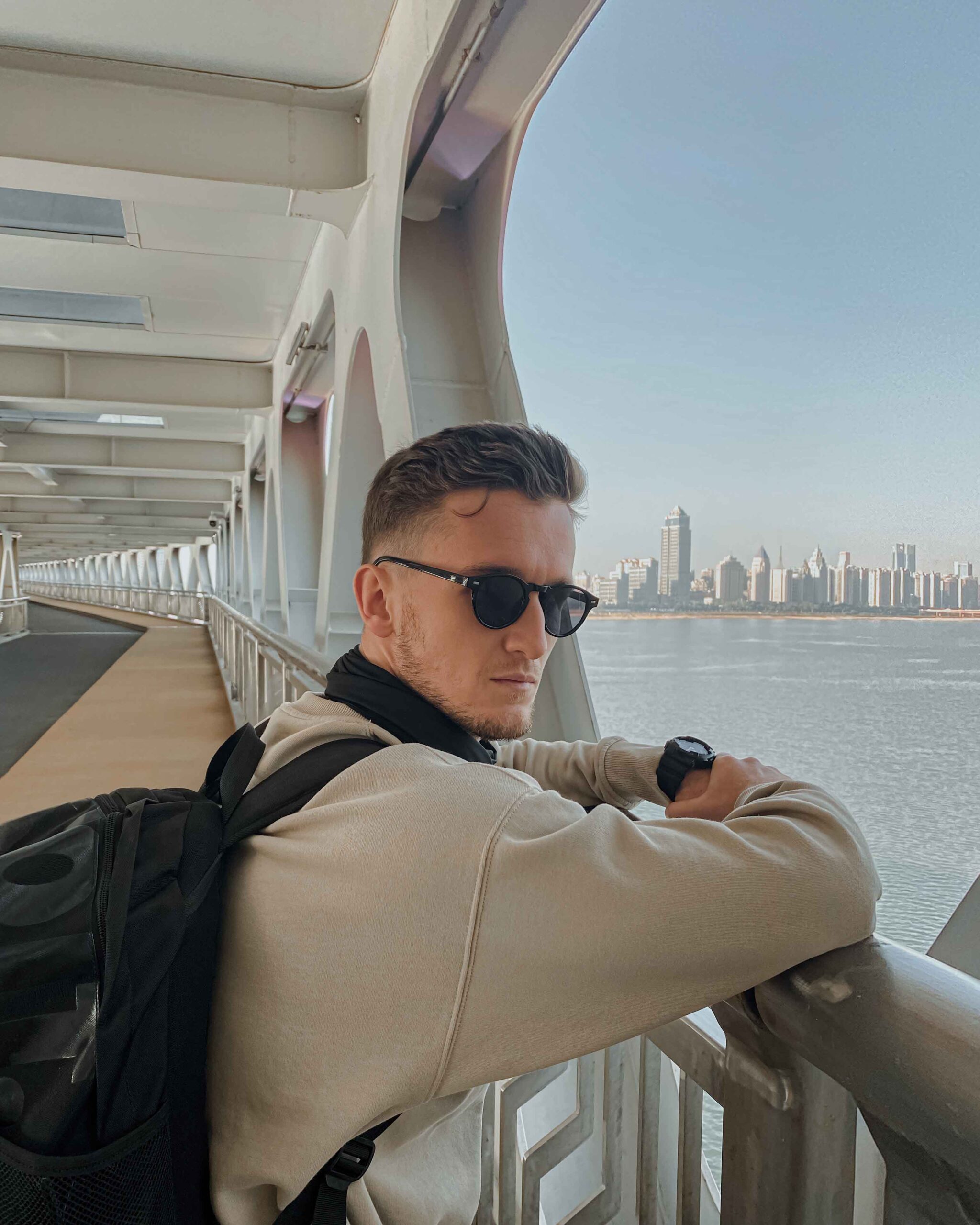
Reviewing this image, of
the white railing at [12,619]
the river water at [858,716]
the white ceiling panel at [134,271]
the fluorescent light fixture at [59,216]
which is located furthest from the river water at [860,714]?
the white railing at [12,619]

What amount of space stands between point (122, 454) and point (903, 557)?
11.9 metres

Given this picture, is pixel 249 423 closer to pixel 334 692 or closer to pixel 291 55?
pixel 291 55

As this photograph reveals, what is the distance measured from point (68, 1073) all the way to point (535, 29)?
2876 mm

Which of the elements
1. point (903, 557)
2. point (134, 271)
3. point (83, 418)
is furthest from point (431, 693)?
point (83, 418)

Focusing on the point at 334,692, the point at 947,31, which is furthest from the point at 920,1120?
the point at 947,31

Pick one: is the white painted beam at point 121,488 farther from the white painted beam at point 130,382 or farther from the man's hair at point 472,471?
the man's hair at point 472,471

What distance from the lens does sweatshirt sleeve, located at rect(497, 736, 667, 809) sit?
1273mm

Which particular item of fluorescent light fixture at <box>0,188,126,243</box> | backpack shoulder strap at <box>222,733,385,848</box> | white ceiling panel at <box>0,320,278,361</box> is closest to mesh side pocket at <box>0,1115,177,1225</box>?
backpack shoulder strap at <box>222,733,385,848</box>

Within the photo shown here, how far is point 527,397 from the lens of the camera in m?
3.20

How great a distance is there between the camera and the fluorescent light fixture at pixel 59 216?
493cm

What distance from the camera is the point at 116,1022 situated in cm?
73

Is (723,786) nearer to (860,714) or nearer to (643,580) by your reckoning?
(860,714)

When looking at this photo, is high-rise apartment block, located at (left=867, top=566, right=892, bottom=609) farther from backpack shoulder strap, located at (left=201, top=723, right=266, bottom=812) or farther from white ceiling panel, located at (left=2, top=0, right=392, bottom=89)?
white ceiling panel, located at (left=2, top=0, right=392, bottom=89)

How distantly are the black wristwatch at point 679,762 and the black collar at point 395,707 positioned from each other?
10.4 inches
